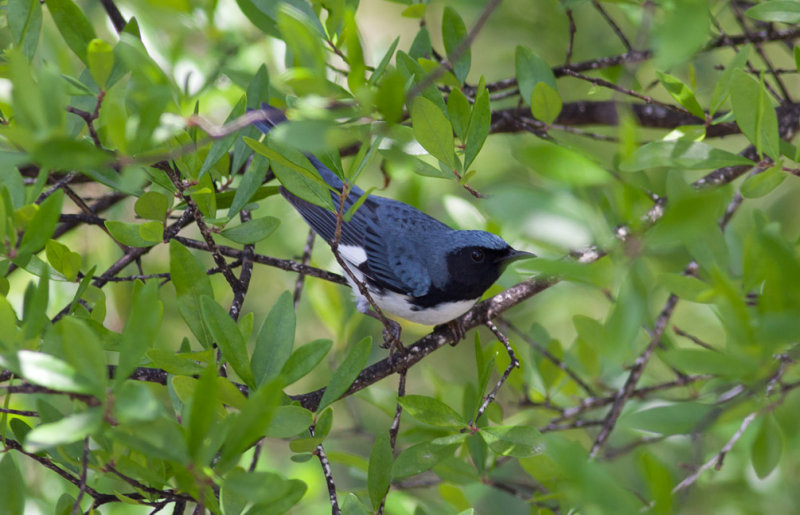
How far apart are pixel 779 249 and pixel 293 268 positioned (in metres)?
1.64

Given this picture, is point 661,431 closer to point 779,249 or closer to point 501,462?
point 779,249

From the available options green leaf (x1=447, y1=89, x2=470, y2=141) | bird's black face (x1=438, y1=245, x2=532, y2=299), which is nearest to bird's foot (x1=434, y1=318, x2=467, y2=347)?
bird's black face (x1=438, y1=245, x2=532, y2=299)

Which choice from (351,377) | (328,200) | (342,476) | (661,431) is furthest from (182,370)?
(342,476)

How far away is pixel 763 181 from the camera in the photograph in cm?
165

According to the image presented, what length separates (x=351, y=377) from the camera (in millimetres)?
1669

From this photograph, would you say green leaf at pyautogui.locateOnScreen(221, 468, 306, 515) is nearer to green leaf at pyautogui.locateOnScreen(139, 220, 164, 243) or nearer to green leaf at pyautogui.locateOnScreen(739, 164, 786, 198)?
green leaf at pyautogui.locateOnScreen(139, 220, 164, 243)

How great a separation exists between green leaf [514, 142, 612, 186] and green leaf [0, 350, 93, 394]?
2.78 ft

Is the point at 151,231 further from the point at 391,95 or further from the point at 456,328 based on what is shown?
the point at 456,328

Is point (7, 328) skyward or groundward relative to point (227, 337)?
skyward

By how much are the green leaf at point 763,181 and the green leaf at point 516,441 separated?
30.5 inches

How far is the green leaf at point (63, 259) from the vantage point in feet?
6.37

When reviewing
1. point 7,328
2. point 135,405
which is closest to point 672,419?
point 135,405

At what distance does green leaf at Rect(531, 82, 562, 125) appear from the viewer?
228cm

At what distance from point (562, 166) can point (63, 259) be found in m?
1.44
